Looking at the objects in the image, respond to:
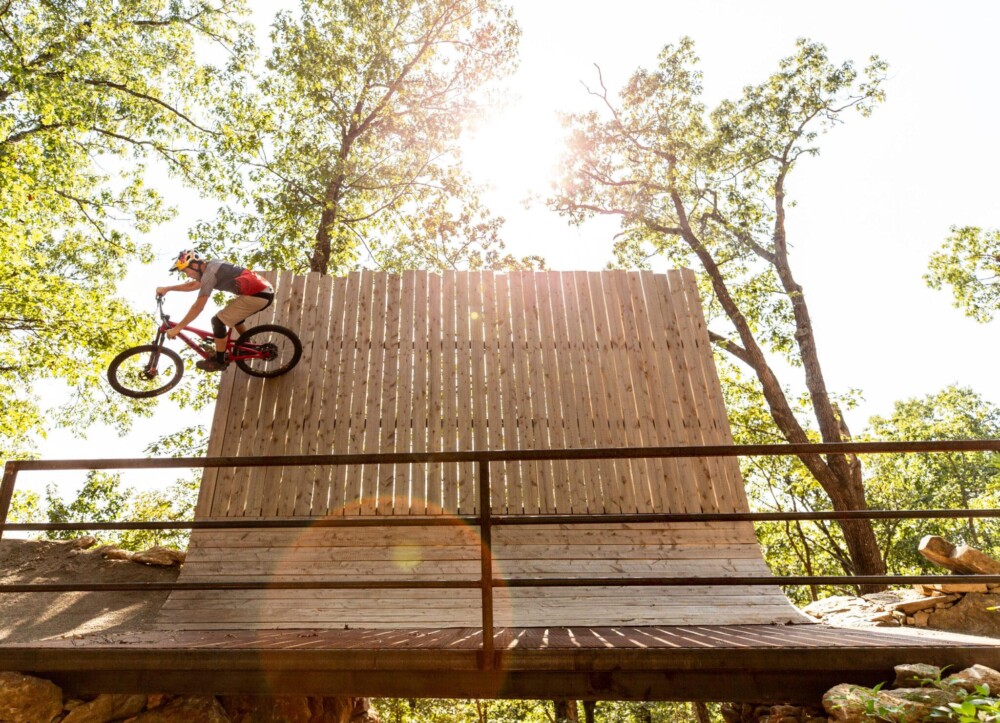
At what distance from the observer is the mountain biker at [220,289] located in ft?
18.3

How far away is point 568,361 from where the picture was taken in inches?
229

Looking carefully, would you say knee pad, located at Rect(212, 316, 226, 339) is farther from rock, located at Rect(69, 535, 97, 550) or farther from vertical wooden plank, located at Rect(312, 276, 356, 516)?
rock, located at Rect(69, 535, 97, 550)

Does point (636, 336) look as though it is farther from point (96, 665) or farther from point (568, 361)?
point (96, 665)

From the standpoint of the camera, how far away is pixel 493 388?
18.6ft

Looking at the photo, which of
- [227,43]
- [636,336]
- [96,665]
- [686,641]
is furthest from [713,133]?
[96,665]

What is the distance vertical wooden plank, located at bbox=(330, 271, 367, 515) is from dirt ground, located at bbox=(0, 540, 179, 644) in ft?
6.03

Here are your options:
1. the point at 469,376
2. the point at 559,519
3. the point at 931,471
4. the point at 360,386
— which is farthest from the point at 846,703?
the point at 931,471

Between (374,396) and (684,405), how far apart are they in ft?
9.94

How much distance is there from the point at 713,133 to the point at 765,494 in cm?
1207

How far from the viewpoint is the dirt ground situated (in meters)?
4.69

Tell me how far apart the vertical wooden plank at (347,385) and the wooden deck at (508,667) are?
233 centimetres

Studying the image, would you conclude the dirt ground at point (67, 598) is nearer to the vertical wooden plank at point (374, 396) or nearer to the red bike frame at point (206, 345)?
the vertical wooden plank at point (374, 396)

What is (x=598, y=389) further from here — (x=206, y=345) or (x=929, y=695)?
(x=206, y=345)

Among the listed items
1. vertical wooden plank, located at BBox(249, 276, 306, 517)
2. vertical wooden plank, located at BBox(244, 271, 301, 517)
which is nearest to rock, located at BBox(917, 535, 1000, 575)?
vertical wooden plank, located at BBox(249, 276, 306, 517)
